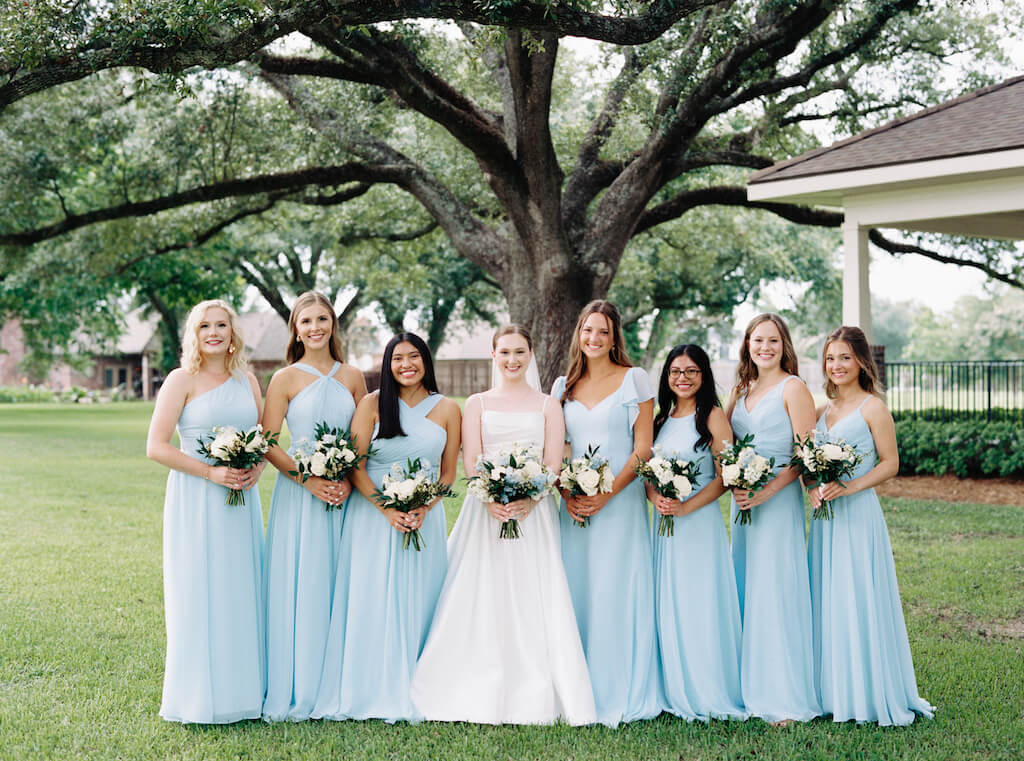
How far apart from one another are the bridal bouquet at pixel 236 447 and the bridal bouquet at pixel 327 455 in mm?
199

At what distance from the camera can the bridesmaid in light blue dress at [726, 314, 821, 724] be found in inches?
225

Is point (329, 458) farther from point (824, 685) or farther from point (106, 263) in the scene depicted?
point (106, 263)

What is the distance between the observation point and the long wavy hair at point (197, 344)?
18.8 ft

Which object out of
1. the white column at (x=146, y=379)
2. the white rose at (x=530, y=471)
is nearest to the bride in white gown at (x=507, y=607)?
the white rose at (x=530, y=471)

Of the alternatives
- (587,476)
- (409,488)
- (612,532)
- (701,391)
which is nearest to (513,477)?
(587,476)

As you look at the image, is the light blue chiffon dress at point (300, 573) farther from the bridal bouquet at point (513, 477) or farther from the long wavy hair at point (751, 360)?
the long wavy hair at point (751, 360)

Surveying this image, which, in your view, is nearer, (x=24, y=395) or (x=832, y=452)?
(x=832, y=452)

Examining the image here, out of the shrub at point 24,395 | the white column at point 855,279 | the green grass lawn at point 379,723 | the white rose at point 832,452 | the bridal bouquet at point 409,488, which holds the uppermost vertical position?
the white column at point 855,279

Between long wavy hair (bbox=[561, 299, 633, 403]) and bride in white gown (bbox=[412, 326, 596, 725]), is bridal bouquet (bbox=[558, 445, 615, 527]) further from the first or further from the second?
long wavy hair (bbox=[561, 299, 633, 403])

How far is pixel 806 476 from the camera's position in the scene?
5.77 m

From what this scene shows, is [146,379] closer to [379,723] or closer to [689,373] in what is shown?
[379,723]

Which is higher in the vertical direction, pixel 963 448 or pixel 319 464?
pixel 319 464

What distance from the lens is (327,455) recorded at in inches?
220

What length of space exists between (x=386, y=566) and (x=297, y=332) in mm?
1486
